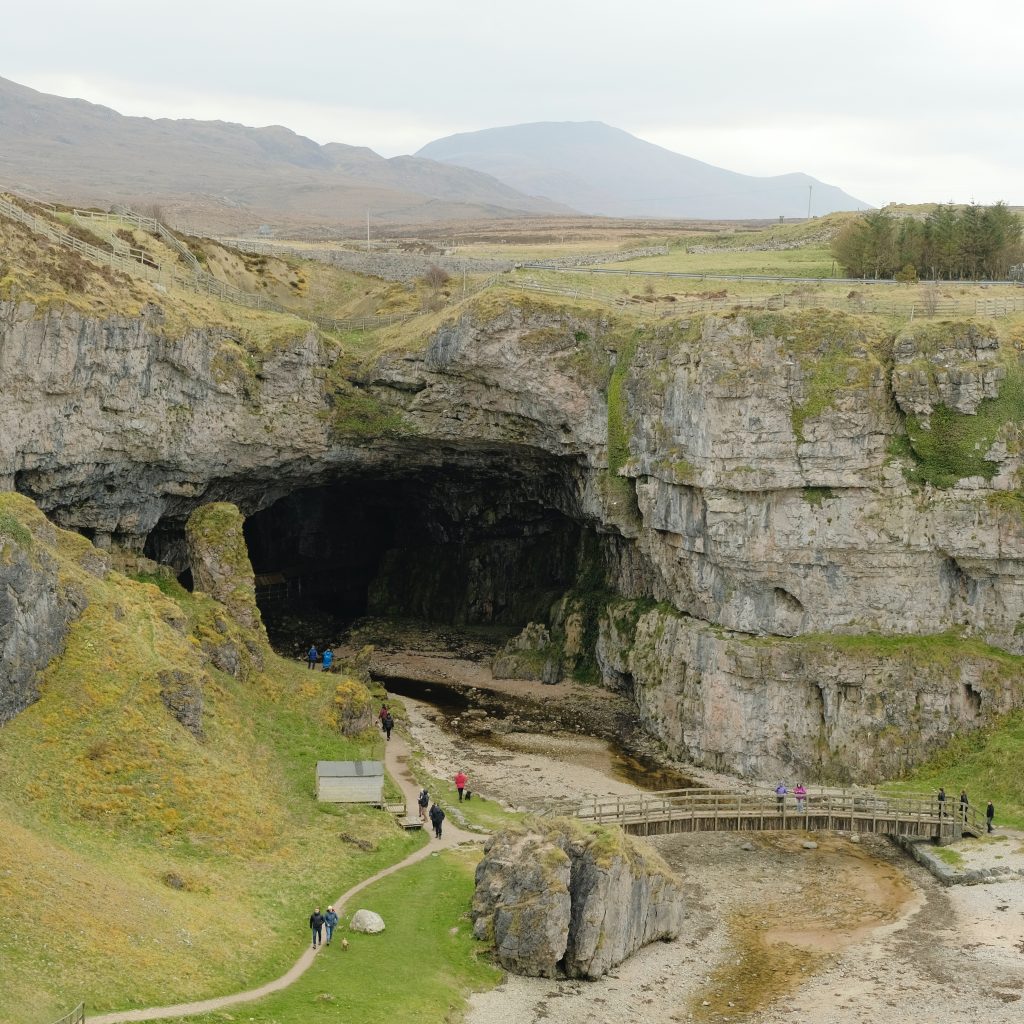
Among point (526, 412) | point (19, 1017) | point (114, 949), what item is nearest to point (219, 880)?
point (114, 949)

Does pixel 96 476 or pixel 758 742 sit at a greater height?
pixel 96 476

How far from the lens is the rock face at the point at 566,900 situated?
128 ft

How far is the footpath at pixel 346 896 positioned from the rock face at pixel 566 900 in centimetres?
452

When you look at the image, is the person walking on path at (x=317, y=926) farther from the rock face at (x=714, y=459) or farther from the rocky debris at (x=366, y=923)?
the rock face at (x=714, y=459)

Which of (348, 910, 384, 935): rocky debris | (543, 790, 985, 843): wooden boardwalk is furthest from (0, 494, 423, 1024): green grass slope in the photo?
(543, 790, 985, 843): wooden boardwalk

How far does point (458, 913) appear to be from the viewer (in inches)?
1618

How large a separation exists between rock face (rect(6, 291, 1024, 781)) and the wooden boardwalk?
22.6 ft

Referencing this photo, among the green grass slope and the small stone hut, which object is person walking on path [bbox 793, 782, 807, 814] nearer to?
the green grass slope

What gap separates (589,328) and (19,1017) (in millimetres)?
45299

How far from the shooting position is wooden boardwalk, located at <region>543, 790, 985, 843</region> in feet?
165

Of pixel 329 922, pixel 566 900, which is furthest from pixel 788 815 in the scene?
pixel 329 922

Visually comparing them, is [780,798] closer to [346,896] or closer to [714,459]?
[714,459]

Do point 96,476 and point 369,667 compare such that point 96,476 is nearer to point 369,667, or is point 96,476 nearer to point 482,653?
point 369,667

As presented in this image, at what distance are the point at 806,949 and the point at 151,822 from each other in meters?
21.9
